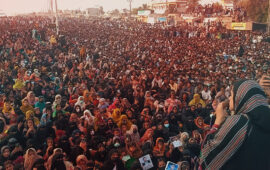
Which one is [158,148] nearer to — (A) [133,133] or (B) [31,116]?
(A) [133,133]

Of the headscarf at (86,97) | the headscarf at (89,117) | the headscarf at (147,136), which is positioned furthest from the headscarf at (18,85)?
the headscarf at (147,136)

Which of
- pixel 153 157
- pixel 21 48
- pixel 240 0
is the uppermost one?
pixel 240 0

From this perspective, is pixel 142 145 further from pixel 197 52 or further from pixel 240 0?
pixel 240 0

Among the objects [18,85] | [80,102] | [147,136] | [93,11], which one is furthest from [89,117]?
[93,11]

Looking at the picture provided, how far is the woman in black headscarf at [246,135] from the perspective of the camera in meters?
1.75

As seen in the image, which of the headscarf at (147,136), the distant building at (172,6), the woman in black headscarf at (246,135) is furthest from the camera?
the distant building at (172,6)

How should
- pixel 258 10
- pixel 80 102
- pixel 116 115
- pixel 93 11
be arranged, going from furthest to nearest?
pixel 93 11, pixel 258 10, pixel 80 102, pixel 116 115

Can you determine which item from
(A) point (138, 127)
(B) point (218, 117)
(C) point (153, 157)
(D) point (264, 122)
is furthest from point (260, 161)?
(A) point (138, 127)

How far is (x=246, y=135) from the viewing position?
5.73 ft

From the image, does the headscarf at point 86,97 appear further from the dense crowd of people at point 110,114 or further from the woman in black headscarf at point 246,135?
the woman in black headscarf at point 246,135

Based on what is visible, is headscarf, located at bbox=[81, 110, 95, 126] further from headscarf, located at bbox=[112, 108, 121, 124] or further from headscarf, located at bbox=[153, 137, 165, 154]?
headscarf, located at bbox=[153, 137, 165, 154]

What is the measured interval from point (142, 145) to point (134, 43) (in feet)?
48.4

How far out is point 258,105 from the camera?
1.75 m

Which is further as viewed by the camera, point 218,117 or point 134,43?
point 134,43
